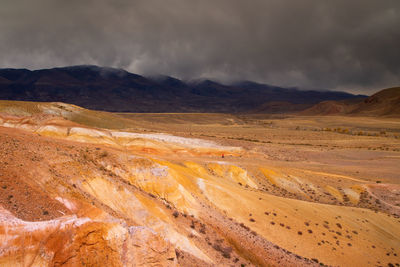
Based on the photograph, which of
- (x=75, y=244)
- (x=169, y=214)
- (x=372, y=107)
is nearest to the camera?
(x=75, y=244)

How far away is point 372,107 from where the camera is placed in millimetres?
144500

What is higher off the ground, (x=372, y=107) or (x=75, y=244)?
(x=372, y=107)

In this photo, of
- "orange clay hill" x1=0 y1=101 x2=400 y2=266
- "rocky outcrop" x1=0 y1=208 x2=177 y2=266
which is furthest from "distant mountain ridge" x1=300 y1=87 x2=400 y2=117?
"rocky outcrop" x1=0 y1=208 x2=177 y2=266

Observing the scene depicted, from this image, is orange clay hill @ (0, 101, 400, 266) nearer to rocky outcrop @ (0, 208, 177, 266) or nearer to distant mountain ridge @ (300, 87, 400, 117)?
rocky outcrop @ (0, 208, 177, 266)

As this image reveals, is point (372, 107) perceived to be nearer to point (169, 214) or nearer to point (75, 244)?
point (169, 214)

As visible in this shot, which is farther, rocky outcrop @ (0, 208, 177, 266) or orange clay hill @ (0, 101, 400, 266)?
orange clay hill @ (0, 101, 400, 266)

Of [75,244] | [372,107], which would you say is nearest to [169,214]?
[75,244]

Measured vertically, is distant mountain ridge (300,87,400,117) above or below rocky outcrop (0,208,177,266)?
above

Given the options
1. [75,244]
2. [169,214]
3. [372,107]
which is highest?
[372,107]

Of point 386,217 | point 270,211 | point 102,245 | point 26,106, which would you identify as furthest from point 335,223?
point 26,106

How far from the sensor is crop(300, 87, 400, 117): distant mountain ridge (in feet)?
432

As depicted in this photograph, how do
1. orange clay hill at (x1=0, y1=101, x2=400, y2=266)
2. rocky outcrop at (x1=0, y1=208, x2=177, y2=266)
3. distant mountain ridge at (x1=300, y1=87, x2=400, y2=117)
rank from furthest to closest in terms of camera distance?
distant mountain ridge at (x1=300, y1=87, x2=400, y2=117) → orange clay hill at (x1=0, y1=101, x2=400, y2=266) → rocky outcrop at (x1=0, y1=208, x2=177, y2=266)

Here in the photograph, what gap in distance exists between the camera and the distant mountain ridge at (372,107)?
13175 cm

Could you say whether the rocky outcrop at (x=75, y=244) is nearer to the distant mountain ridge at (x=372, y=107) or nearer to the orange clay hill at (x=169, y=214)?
the orange clay hill at (x=169, y=214)
